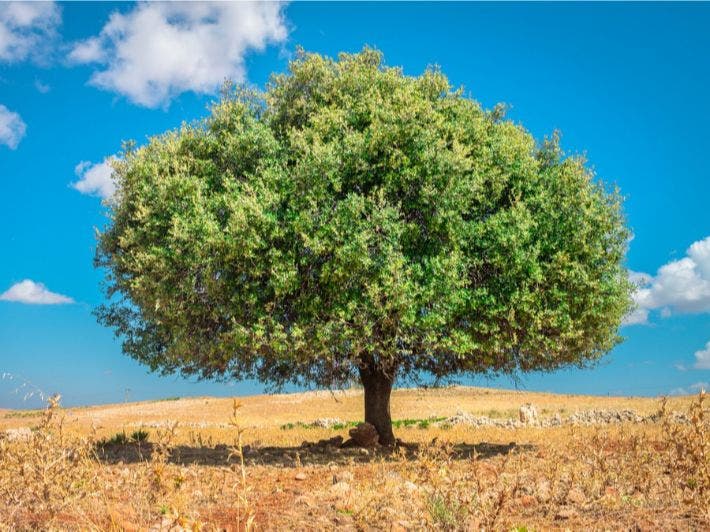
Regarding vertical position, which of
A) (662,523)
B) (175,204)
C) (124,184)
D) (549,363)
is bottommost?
(662,523)

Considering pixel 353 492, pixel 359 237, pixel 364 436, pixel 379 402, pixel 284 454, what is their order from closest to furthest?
1. pixel 353 492
2. pixel 359 237
3. pixel 284 454
4. pixel 364 436
5. pixel 379 402

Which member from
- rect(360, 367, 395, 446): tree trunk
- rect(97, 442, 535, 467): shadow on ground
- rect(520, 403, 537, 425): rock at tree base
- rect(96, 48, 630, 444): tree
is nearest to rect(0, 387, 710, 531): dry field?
rect(97, 442, 535, 467): shadow on ground

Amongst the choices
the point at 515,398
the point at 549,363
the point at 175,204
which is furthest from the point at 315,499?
the point at 515,398

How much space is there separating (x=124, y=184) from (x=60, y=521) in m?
17.1

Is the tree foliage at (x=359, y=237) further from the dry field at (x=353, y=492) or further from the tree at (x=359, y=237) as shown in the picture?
the dry field at (x=353, y=492)

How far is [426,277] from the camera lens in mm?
19688

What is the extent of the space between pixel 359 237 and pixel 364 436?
10009 millimetres

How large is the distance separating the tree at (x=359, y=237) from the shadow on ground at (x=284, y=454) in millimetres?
2661

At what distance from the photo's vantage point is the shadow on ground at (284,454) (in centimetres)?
2094

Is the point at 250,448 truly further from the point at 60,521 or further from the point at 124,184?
the point at 60,521

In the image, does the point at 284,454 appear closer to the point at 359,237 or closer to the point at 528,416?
the point at 359,237

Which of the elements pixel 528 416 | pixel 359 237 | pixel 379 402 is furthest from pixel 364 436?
pixel 528 416

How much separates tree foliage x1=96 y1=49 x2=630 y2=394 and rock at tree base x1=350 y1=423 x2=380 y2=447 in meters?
2.50

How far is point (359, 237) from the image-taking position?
18.6 meters
